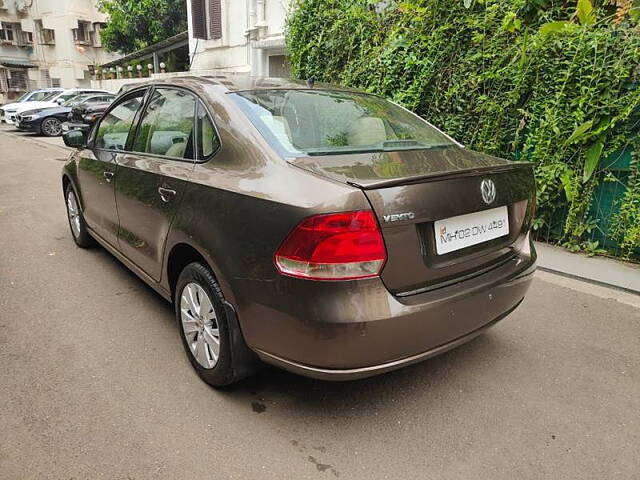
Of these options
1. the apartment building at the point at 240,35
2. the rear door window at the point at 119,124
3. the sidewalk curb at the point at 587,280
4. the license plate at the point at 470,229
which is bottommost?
the sidewalk curb at the point at 587,280

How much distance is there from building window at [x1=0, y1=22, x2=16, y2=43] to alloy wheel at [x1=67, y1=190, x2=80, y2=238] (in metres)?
38.6

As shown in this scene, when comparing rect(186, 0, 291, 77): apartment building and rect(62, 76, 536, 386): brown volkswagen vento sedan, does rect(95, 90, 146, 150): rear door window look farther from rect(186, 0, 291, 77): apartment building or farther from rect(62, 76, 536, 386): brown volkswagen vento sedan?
rect(186, 0, 291, 77): apartment building

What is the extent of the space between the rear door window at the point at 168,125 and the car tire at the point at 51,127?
53.5ft

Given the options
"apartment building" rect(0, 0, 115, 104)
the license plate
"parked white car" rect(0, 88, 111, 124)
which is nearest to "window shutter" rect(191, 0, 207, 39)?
"parked white car" rect(0, 88, 111, 124)

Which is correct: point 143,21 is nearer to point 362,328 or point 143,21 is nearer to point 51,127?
point 51,127

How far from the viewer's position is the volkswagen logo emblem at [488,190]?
7.45 ft

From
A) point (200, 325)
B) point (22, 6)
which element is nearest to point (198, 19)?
point (200, 325)

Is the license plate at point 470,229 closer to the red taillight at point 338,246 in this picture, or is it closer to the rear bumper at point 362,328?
the rear bumper at point 362,328

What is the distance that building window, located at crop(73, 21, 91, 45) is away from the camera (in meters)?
31.6

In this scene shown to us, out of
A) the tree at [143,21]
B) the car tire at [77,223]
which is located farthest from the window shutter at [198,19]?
the tree at [143,21]

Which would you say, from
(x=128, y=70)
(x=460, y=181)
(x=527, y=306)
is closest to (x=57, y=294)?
(x=460, y=181)

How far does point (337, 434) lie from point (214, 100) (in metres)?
1.85

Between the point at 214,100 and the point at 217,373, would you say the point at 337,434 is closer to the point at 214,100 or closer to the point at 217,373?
the point at 217,373

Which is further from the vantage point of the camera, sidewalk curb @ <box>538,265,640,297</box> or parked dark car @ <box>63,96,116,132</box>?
parked dark car @ <box>63,96,116,132</box>
